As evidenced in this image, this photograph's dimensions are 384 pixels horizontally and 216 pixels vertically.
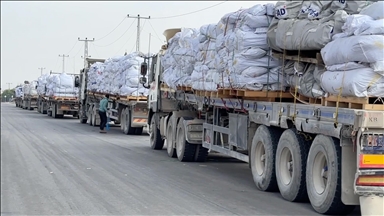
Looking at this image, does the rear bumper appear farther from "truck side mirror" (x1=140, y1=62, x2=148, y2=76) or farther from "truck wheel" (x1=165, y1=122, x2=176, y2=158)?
"truck side mirror" (x1=140, y1=62, x2=148, y2=76)

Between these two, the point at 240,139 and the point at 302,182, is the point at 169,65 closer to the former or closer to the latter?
the point at 240,139

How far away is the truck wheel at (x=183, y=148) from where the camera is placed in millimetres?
16828

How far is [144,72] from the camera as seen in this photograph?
70.5ft

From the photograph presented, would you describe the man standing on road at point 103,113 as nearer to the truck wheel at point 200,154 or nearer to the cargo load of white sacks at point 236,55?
the truck wheel at point 200,154

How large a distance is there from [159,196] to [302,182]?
237 cm

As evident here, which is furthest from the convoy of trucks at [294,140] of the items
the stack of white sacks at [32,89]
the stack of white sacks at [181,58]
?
the stack of white sacks at [32,89]

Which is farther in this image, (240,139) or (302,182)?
(240,139)

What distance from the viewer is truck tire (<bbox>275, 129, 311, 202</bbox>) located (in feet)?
33.4

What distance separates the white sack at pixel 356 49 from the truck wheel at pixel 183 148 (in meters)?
8.12

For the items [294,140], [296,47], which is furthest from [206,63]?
[294,140]

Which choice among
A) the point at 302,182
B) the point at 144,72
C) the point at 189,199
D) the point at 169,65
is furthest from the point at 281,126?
the point at 144,72

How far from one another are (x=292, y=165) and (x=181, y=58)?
22.1 ft

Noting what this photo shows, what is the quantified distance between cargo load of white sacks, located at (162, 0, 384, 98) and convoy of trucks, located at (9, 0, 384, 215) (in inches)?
8.4

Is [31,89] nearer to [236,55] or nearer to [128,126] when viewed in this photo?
[128,126]
